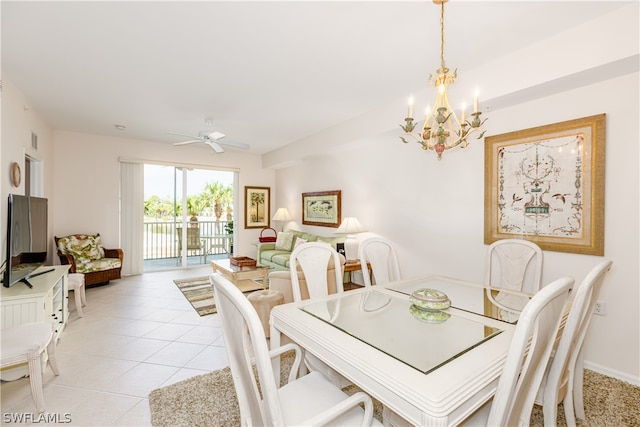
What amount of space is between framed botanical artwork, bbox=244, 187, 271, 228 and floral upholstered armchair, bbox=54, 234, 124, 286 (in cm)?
259

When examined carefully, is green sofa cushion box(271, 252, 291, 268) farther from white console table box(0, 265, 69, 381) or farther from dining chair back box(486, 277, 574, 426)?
dining chair back box(486, 277, 574, 426)

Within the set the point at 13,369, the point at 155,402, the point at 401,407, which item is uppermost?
the point at 401,407

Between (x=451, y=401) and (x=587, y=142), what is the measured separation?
8.18 feet

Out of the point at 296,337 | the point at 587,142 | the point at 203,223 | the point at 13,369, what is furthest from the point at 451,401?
the point at 203,223

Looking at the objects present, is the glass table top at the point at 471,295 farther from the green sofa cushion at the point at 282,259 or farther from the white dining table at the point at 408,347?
the green sofa cushion at the point at 282,259

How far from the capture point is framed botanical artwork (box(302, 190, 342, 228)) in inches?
199

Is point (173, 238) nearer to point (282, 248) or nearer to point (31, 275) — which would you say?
point (282, 248)

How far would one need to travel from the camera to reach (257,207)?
6.80 m

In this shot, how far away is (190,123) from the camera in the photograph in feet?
14.1

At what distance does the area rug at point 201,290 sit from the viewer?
368 cm

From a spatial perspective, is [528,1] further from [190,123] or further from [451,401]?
[190,123]

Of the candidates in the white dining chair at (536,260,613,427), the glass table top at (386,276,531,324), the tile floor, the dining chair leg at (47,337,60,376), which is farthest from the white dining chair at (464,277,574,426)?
the dining chair leg at (47,337,60,376)

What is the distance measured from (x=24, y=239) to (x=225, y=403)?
2300 millimetres

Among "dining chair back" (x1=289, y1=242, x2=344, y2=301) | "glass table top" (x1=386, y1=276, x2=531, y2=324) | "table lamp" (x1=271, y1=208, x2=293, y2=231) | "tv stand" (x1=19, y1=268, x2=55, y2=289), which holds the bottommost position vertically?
"tv stand" (x1=19, y1=268, x2=55, y2=289)
